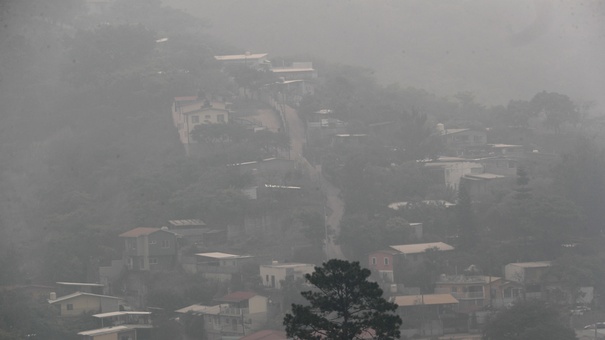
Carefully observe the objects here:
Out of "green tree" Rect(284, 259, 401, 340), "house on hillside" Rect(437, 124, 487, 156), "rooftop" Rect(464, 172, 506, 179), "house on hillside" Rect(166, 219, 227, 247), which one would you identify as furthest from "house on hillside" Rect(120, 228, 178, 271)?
"green tree" Rect(284, 259, 401, 340)

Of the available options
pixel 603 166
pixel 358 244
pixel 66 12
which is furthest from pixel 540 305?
pixel 66 12

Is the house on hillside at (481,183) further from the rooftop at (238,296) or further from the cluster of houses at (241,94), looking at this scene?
the rooftop at (238,296)

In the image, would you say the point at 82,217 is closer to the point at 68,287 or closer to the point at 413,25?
the point at 68,287

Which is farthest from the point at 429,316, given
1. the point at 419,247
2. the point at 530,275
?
the point at 530,275

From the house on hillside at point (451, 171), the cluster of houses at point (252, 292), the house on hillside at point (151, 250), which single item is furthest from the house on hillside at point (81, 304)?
the house on hillside at point (451, 171)

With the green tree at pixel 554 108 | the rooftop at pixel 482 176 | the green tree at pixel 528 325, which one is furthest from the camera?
the green tree at pixel 554 108

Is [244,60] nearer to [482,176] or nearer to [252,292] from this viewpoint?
[482,176]
